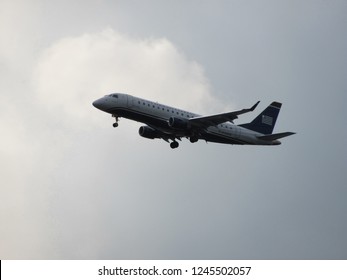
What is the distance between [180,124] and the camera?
72.4 meters

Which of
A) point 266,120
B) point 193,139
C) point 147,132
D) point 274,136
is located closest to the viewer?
point 193,139

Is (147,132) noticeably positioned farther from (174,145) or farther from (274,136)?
(274,136)

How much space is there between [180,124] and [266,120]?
15782 mm

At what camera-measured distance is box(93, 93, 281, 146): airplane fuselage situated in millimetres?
71000

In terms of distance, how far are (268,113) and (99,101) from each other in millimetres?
23673

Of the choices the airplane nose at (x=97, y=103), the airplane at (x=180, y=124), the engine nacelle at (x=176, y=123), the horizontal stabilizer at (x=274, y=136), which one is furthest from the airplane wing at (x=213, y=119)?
the airplane nose at (x=97, y=103)

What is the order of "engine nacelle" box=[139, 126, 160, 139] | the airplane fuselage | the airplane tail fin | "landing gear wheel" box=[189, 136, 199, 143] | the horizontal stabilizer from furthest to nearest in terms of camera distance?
the airplane tail fin, "engine nacelle" box=[139, 126, 160, 139], "landing gear wheel" box=[189, 136, 199, 143], the horizontal stabilizer, the airplane fuselage

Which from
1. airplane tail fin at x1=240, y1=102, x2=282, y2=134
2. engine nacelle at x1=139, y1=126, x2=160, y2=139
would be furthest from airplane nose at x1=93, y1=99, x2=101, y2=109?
airplane tail fin at x1=240, y1=102, x2=282, y2=134

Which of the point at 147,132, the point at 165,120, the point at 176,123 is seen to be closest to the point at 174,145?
the point at 147,132

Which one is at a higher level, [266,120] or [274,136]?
[266,120]

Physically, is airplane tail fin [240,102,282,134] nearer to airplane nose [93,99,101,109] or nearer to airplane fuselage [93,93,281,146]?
airplane fuselage [93,93,281,146]

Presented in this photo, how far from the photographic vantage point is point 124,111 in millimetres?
70812
